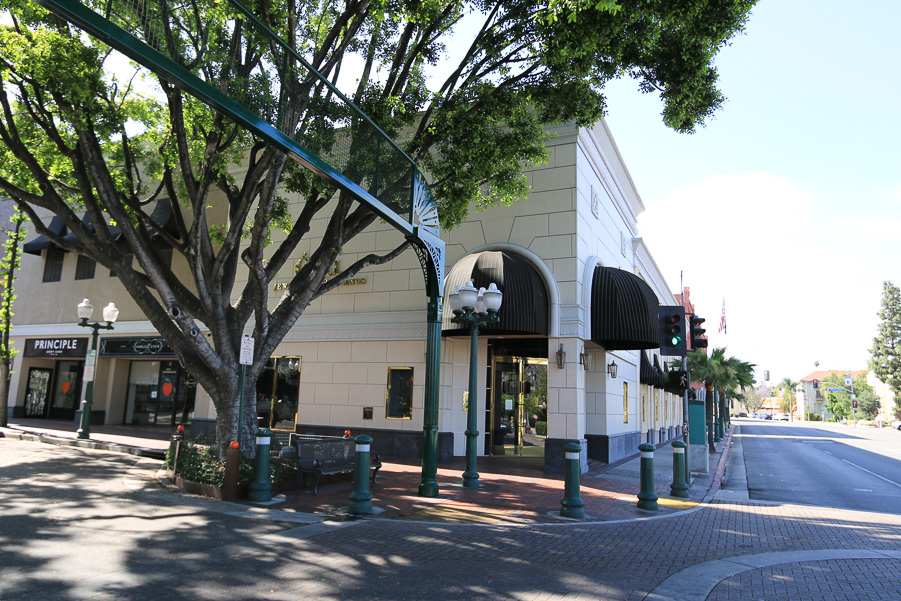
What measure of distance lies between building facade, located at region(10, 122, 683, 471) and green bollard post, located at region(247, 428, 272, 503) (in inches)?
158

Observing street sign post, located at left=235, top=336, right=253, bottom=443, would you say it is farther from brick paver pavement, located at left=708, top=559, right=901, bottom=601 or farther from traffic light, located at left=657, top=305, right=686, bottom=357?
traffic light, located at left=657, top=305, right=686, bottom=357

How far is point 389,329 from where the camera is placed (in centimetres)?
1675

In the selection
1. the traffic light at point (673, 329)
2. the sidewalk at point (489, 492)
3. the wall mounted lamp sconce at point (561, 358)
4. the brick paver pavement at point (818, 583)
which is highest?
the traffic light at point (673, 329)

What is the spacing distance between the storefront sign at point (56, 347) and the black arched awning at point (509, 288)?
1627cm

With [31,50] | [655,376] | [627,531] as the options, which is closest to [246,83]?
[31,50]

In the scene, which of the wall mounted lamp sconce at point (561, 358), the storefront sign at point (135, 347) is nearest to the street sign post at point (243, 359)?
the wall mounted lamp sconce at point (561, 358)

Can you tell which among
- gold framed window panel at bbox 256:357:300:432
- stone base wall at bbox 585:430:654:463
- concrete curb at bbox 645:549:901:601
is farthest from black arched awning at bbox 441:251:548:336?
concrete curb at bbox 645:549:901:601

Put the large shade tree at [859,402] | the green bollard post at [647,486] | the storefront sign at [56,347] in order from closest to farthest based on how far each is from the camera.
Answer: the green bollard post at [647,486], the storefront sign at [56,347], the large shade tree at [859,402]

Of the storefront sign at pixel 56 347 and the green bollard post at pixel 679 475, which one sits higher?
the storefront sign at pixel 56 347

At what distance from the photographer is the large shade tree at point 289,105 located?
9297 millimetres

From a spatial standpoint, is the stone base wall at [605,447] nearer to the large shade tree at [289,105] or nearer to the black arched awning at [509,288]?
the black arched awning at [509,288]

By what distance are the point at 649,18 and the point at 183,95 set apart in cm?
910

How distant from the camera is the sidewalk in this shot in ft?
29.4

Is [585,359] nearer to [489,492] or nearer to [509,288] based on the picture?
[509,288]
